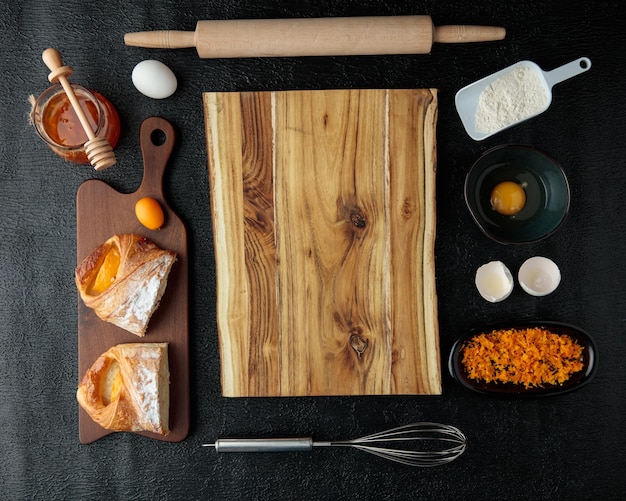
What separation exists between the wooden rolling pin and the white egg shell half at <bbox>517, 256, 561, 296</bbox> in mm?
459

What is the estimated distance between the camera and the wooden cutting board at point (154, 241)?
0.99m

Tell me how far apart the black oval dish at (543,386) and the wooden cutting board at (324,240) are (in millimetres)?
39

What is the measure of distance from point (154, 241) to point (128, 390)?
29 cm

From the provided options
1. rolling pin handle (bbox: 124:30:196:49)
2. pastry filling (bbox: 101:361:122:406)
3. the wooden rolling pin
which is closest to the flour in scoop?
the wooden rolling pin

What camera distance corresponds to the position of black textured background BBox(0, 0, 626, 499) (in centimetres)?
Result: 100

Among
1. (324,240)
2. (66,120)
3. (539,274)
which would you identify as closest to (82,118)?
(66,120)

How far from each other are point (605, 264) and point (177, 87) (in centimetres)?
94

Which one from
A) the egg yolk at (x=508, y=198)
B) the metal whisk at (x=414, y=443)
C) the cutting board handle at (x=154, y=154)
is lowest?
the metal whisk at (x=414, y=443)

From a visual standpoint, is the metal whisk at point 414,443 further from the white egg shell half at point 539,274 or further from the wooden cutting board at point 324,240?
the white egg shell half at point 539,274

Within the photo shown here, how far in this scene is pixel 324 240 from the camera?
97cm

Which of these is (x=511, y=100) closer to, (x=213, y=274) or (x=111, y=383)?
(x=213, y=274)

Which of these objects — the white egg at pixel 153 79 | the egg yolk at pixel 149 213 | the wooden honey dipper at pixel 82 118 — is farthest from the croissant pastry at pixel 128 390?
the white egg at pixel 153 79

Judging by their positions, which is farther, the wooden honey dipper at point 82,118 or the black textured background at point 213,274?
the black textured background at point 213,274

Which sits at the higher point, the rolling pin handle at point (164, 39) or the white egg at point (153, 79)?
the rolling pin handle at point (164, 39)
